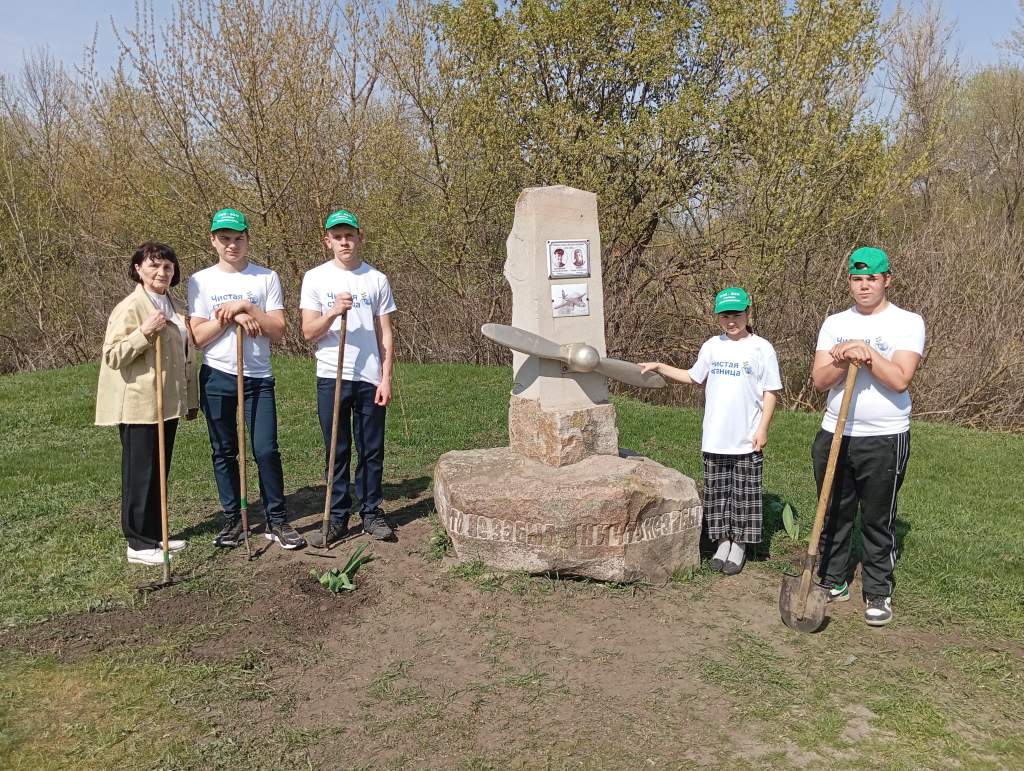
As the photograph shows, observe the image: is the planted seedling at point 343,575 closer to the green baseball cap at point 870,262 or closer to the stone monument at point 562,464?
the stone monument at point 562,464

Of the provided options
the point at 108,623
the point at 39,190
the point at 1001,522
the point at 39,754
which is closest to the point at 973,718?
the point at 1001,522

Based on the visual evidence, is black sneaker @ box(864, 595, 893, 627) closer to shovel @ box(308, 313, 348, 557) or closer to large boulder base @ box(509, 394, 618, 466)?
large boulder base @ box(509, 394, 618, 466)

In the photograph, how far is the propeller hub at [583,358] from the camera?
4.54 meters

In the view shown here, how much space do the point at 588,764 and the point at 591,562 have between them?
151 cm

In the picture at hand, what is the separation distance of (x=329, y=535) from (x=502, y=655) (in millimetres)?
1750

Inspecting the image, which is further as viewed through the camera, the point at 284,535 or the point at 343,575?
the point at 284,535

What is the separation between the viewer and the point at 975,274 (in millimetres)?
11406

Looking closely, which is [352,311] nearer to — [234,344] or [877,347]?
[234,344]

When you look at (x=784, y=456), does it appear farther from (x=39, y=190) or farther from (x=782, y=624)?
(x=39, y=190)

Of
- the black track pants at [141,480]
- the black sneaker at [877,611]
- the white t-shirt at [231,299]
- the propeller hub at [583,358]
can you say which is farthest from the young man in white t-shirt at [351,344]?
the black sneaker at [877,611]

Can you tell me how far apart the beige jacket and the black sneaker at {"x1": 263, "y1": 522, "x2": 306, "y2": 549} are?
0.94m

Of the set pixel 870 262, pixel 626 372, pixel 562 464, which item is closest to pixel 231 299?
pixel 562 464

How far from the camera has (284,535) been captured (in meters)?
4.84

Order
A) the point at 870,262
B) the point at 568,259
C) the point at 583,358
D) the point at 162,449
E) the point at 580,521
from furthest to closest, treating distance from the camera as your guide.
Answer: the point at 568,259 → the point at 583,358 → the point at 162,449 → the point at 580,521 → the point at 870,262
